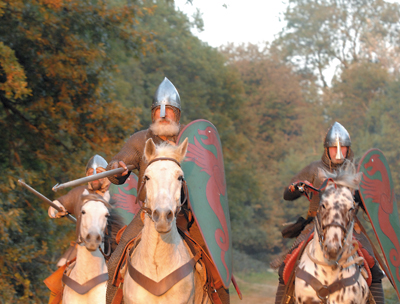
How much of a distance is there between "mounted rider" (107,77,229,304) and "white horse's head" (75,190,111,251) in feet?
4.63

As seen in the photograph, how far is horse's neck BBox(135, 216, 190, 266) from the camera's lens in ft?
12.9

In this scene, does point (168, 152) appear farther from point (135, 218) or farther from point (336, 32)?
point (336, 32)

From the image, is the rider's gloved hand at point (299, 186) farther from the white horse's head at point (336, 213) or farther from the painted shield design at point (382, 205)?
the painted shield design at point (382, 205)

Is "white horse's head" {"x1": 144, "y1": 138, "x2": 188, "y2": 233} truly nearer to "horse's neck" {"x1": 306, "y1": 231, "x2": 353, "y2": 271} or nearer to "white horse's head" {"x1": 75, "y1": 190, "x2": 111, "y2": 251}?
"horse's neck" {"x1": 306, "y1": 231, "x2": 353, "y2": 271}

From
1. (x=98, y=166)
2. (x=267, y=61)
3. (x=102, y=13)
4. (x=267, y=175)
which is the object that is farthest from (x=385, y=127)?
(x=98, y=166)

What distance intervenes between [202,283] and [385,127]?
2611 cm

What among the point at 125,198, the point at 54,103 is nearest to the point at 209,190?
the point at 125,198

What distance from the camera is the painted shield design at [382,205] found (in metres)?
5.48

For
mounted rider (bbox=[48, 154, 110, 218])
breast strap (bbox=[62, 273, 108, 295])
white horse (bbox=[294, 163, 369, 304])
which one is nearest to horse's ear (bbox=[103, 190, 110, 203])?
mounted rider (bbox=[48, 154, 110, 218])

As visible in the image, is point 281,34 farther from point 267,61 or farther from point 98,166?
point 98,166

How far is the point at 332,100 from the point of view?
39.6 metres

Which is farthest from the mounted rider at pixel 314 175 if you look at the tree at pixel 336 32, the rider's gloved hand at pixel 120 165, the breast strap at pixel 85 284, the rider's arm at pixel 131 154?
the tree at pixel 336 32

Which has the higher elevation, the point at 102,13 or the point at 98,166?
the point at 102,13

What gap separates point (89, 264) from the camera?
6410mm
